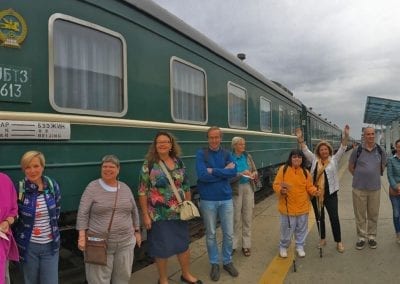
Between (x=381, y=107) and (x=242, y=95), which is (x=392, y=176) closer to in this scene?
(x=242, y=95)

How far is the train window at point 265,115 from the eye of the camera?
32.5 ft

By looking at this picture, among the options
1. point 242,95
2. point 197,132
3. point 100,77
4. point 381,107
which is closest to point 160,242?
point 100,77

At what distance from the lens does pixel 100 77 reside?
14.2 feet

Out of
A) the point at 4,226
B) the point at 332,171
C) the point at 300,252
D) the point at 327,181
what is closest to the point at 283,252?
the point at 300,252

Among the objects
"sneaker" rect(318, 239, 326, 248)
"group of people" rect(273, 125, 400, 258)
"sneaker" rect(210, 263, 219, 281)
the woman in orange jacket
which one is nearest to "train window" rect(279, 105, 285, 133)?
"group of people" rect(273, 125, 400, 258)

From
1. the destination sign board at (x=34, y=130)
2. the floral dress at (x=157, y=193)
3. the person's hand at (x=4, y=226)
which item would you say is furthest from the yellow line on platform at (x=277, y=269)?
the person's hand at (x=4, y=226)

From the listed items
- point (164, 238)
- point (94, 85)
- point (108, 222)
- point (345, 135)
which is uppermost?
point (94, 85)

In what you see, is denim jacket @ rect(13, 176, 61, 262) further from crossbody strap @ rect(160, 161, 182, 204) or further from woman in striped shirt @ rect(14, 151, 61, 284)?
crossbody strap @ rect(160, 161, 182, 204)

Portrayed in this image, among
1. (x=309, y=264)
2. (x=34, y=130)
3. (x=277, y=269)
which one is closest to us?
(x=34, y=130)

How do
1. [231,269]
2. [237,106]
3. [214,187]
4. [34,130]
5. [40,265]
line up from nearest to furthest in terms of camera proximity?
[40,265], [34,130], [214,187], [231,269], [237,106]

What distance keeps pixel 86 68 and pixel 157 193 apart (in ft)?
4.41

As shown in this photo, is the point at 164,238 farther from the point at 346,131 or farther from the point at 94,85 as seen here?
the point at 346,131

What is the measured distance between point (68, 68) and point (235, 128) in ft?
14.3

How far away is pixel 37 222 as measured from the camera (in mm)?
3285
